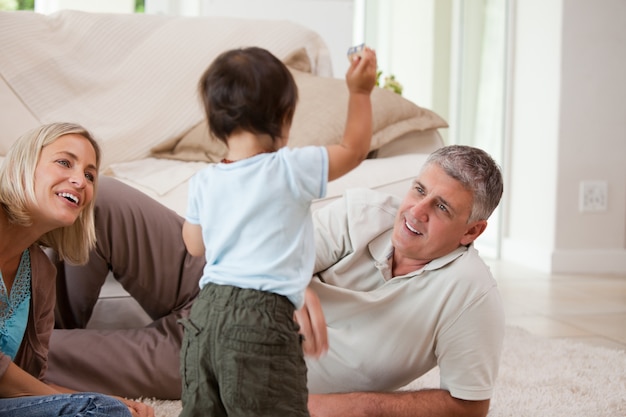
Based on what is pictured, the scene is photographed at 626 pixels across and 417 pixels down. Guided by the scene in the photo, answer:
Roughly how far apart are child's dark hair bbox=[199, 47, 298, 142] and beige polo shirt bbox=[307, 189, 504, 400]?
536mm

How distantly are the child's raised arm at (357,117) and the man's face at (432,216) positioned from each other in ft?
1.31

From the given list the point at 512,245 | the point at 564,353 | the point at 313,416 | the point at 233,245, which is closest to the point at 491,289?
the point at 313,416

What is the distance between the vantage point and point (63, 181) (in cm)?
135

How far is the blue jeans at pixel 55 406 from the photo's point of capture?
49.7 inches

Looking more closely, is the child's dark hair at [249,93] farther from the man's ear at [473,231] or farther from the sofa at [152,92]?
the sofa at [152,92]

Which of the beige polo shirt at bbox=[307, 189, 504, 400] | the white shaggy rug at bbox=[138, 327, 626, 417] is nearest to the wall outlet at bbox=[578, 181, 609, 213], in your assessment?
the white shaggy rug at bbox=[138, 327, 626, 417]

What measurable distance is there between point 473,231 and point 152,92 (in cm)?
154

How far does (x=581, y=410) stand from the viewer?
5.41 feet

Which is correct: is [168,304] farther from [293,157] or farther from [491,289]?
[293,157]

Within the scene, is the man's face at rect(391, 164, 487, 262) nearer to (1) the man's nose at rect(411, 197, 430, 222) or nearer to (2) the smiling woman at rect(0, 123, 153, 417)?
(1) the man's nose at rect(411, 197, 430, 222)

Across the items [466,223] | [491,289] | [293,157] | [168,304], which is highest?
[293,157]

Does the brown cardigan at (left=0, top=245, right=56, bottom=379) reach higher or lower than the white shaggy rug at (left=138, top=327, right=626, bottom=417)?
higher

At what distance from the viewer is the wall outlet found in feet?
12.4

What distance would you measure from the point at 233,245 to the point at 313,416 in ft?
1.91
